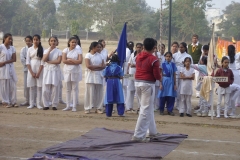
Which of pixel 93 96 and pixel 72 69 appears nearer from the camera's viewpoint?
pixel 93 96

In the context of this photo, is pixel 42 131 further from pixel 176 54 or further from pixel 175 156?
pixel 176 54

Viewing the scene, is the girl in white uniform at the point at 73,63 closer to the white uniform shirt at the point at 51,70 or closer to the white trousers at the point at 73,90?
the white trousers at the point at 73,90

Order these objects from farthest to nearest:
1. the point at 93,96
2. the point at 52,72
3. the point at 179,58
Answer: the point at 179,58 < the point at 52,72 < the point at 93,96

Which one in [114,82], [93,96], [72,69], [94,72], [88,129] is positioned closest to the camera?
[88,129]

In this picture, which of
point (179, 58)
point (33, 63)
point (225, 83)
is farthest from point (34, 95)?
point (225, 83)

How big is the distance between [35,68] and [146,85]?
4.95m

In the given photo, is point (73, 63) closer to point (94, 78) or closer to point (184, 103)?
point (94, 78)

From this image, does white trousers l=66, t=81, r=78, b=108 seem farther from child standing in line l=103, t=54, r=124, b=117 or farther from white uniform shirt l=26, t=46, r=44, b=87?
child standing in line l=103, t=54, r=124, b=117

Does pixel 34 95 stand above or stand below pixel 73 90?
below

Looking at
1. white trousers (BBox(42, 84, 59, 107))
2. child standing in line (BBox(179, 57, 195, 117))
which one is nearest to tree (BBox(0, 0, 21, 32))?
white trousers (BBox(42, 84, 59, 107))

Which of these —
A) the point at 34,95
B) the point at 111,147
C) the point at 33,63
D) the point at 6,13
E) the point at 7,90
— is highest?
the point at 6,13

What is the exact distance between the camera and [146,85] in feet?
29.9

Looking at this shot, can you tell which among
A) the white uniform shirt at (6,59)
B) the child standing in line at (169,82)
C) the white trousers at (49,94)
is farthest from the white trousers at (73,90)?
the child standing in line at (169,82)

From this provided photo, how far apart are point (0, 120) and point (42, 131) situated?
1.71 metres
